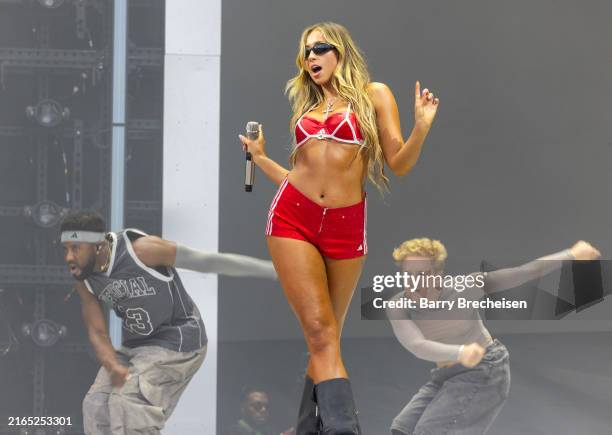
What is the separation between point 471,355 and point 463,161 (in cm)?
99

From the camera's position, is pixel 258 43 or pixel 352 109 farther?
pixel 258 43

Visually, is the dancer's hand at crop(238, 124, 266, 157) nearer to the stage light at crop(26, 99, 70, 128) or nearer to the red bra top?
the red bra top

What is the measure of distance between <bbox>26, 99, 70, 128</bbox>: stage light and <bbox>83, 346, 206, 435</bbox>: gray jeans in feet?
3.86

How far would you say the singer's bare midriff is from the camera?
346 centimetres

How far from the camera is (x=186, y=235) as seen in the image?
4.87m


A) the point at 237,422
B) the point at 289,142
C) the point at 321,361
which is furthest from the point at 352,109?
the point at 237,422

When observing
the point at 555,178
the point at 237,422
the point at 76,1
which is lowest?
the point at 237,422

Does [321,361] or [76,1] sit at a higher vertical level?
[76,1]

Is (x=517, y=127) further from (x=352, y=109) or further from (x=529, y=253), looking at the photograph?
(x=352, y=109)

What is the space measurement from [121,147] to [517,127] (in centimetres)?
202

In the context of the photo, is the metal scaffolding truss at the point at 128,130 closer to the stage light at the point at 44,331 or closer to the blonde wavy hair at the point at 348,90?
the stage light at the point at 44,331

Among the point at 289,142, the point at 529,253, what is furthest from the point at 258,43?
the point at 529,253

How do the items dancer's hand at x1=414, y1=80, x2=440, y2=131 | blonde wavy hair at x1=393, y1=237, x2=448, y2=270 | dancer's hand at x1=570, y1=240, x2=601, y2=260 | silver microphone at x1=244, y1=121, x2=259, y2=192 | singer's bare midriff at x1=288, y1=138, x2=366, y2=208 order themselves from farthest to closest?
dancer's hand at x1=570, y1=240, x2=601, y2=260 < blonde wavy hair at x1=393, y1=237, x2=448, y2=270 < silver microphone at x1=244, y1=121, x2=259, y2=192 < singer's bare midriff at x1=288, y1=138, x2=366, y2=208 < dancer's hand at x1=414, y1=80, x2=440, y2=131

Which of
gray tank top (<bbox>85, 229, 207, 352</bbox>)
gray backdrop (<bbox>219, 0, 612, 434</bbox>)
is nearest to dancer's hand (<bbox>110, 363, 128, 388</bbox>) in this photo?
gray tank top (<bbox>85, 229, 207, 352</bbox>)
